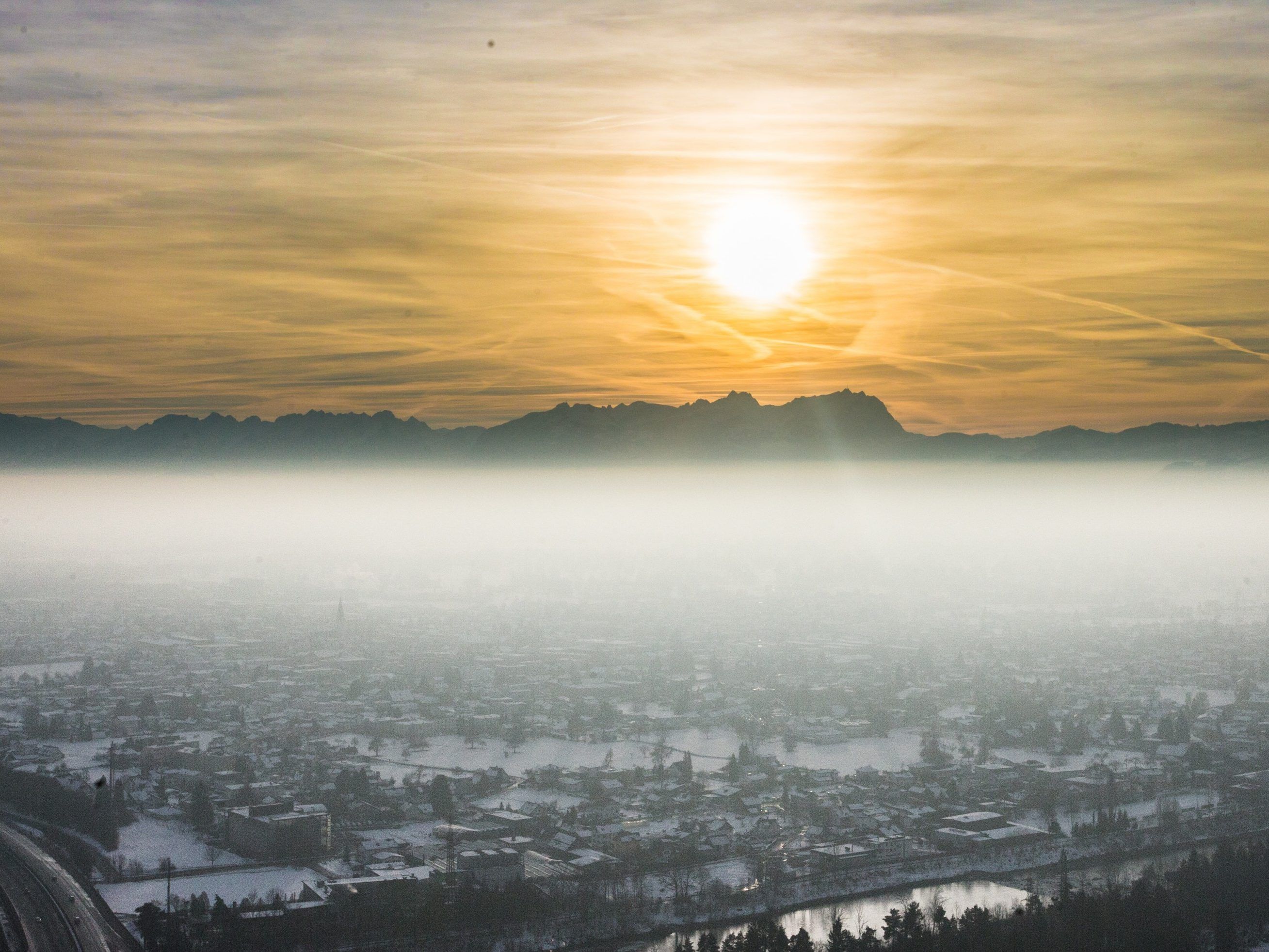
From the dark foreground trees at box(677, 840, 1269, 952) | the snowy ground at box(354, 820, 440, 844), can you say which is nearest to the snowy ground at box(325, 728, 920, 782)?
the snowy ground at box(354, 820, 440, 844)

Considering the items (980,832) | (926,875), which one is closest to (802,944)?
(926,875)

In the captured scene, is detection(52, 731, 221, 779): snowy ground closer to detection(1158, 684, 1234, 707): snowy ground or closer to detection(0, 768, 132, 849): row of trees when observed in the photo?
detection(0, 768, 132, 849): row of trees

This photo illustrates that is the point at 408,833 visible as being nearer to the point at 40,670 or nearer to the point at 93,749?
the point at 93,749

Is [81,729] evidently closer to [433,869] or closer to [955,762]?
[433,869]

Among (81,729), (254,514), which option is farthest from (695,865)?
(254,514)

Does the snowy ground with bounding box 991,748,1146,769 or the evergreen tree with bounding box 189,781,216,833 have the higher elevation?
the evergreen tree with bounding box 189,781,216,833

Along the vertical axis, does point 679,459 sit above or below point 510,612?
above
